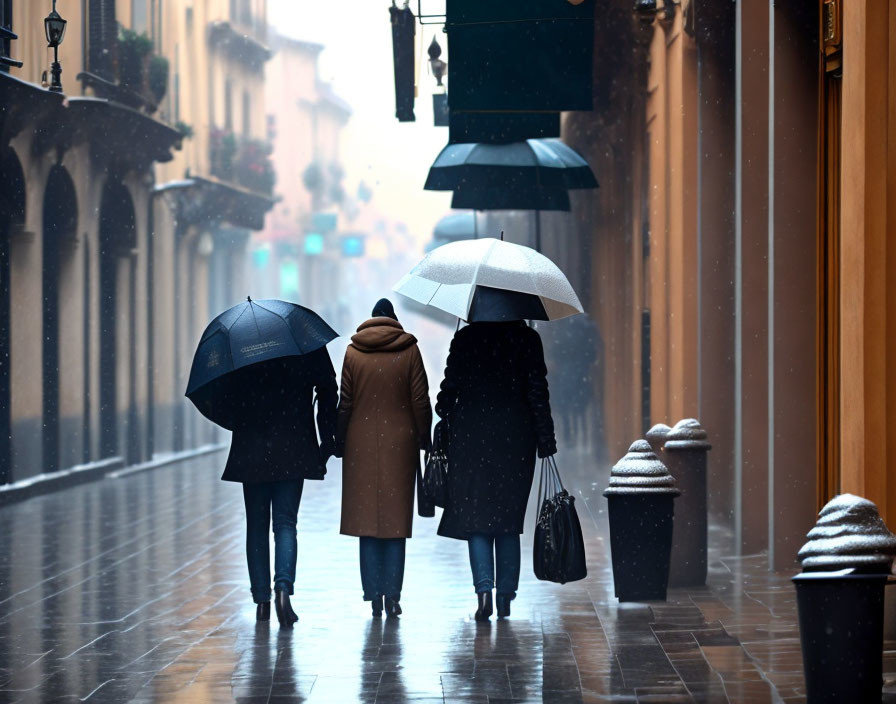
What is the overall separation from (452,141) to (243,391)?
8.83 m

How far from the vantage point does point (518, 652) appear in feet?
24.3

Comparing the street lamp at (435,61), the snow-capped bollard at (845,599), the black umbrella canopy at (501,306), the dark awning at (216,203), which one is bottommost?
the snow-capped bollard at (845,599)

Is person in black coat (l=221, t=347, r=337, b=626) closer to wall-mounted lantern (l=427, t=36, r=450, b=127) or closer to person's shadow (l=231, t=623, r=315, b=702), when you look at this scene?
person's shadow (l=231, t=623, r=315, b=702)

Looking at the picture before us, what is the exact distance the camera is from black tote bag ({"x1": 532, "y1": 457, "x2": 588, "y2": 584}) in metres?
8.09

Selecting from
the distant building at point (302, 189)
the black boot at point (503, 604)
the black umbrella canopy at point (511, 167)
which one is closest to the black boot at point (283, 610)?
the black boot at point (503, 604)

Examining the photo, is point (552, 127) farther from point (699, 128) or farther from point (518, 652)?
point (518, 652)

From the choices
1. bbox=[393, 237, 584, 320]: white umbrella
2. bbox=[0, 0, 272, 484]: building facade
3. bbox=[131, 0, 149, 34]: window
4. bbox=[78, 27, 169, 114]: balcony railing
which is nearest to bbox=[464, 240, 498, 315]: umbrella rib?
bbox=[393, 237, 584, 320]: white umbrella

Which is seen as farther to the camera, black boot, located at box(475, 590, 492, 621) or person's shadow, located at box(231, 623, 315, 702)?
black boot, located at box(475, 590, 492, 621)

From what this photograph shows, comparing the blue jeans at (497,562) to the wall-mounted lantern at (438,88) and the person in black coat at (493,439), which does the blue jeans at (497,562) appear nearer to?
the person in black coat at (493,439)

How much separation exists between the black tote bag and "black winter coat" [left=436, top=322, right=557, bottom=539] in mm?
232

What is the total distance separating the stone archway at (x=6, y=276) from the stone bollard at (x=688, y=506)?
9.94 meters

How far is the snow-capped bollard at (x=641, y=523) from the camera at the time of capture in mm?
8500

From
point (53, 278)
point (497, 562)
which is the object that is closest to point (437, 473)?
point (497, 562)

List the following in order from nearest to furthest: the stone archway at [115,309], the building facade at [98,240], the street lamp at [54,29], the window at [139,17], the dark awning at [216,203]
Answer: the street lamp at [54,29] < the building facade at [98,240] < the stone archway at [115,309] < the window at [139,17] < the dark awning at [216,203]
